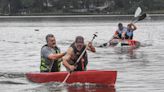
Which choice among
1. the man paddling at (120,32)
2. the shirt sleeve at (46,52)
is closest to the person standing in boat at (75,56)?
the shirt sleeve at (46,52)

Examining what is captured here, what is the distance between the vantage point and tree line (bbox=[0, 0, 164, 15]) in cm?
16112

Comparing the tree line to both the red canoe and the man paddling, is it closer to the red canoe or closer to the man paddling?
the man paddling

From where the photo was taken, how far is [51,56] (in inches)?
Result: 872

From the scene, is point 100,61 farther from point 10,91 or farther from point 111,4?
point 111,4

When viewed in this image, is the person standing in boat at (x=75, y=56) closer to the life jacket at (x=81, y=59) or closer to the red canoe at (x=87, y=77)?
the life jacket at (x=81, y=59)

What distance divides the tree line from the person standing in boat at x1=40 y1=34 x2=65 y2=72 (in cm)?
13617

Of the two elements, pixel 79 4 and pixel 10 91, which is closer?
pixel 10 91

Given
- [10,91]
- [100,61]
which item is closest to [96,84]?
[10,91]

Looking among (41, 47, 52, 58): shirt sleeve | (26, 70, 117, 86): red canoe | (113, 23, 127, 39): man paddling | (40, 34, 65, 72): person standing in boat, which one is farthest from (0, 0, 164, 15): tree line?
(26, 70, 117, 86): red canoe

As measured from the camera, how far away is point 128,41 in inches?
1666

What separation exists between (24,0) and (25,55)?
5217 inches

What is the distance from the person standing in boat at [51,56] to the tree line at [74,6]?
13617 cm

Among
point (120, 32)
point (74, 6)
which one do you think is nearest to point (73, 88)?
point (120, 32)

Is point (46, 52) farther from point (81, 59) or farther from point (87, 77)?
point (87, 77)
